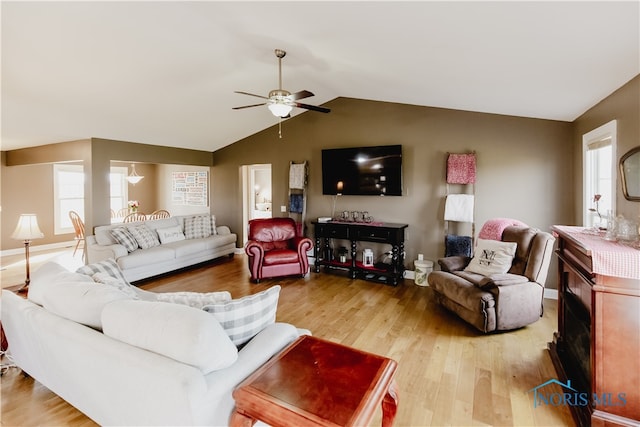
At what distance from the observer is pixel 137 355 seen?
1451 millimetres

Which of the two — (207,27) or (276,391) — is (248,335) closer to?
(276,391)

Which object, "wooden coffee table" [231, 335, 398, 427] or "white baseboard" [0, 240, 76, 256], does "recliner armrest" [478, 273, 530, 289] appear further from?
"white baseboard" [0, 240, 76, 256]

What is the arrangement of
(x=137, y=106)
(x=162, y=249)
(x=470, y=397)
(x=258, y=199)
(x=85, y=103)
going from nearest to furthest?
(x=470, y=397) < (x=85, y=103) < (x=137, y=106) < (x=162, y=249) < (x=258, y=199)

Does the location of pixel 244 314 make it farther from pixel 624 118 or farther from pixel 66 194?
pixel 66 194

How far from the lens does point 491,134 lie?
4.43 m

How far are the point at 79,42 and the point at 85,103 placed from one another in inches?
58.9

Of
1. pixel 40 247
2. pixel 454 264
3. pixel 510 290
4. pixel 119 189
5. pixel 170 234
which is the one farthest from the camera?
pixel 119 189

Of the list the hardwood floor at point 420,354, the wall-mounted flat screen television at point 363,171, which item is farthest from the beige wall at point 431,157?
the hardwood floor at point 420,354

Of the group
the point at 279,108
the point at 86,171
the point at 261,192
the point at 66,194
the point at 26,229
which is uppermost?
the point at 279,108

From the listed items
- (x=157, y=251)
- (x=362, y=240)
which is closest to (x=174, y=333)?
(x=362, y=240)

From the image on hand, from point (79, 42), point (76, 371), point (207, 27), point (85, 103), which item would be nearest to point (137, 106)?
point (85, 103)

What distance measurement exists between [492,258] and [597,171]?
145cm

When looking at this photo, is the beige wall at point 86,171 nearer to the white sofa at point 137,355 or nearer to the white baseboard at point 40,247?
the white baseboard at point 40,247

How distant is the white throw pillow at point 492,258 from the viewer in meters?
3.44
